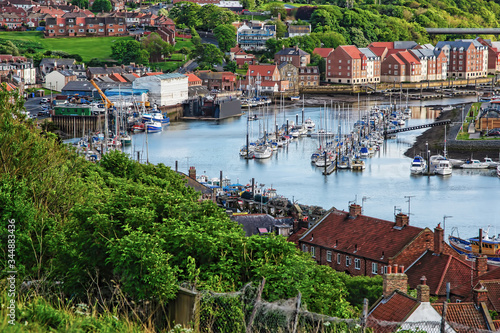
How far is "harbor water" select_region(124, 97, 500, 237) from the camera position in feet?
79.6

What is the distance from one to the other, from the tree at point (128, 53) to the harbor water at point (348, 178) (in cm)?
1909

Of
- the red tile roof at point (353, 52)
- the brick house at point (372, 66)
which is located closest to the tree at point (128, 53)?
the red tile roof at point (353, 52)

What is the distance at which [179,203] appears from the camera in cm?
1027

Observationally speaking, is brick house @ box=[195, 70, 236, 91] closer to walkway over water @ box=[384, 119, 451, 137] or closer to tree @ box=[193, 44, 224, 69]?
tree @ box=[193, 44, 224, 69]

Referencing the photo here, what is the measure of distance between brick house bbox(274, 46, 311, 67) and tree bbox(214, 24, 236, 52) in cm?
580

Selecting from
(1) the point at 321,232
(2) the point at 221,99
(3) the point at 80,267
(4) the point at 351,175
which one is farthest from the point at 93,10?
(3) the point at 80,267

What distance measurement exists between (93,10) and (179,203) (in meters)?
76.8

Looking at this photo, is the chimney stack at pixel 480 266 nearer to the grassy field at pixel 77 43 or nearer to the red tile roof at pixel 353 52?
the red tile roof at pixel 353 52

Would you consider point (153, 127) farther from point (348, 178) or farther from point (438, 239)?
point (438, 239)

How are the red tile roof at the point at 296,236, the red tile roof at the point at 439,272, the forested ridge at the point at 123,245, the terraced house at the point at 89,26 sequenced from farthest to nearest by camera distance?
1. the terraced house at the point at 89,26
2. the red tile roof at the point at 296,236
3. the red tile roof at the point at 439,272
4. the forested ridge at the point at 123,245

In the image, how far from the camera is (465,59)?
2781 inches

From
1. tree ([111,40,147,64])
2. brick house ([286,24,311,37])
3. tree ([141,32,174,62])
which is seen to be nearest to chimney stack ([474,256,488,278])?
tree ([111,40,147,64])

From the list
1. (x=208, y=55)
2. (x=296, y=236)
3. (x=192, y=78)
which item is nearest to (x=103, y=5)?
(x=208, y=55)

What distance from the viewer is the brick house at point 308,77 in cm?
6269
